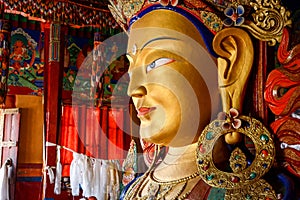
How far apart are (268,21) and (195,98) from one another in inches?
11.8

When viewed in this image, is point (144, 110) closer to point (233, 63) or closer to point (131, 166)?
point (233, 63)

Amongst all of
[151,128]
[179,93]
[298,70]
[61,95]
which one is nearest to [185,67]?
[179,93]

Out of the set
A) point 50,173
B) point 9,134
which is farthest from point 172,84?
point 9,134

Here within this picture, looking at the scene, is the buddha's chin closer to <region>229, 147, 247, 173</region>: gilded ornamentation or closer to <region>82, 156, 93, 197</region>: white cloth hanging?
<region>229, 147, 247, 173</region>: gilded ornamentation

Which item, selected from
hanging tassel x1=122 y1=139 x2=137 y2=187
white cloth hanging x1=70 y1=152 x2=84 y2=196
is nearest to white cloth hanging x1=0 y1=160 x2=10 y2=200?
white cloth hanging x1=70 y1=152 x2=84 y2=196

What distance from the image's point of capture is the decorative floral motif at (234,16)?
116 centimetres

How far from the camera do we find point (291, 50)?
3.63ft

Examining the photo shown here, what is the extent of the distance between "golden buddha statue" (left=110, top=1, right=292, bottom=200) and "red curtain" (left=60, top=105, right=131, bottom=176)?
169 inches

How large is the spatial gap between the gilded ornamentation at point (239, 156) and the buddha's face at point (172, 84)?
0.08 m

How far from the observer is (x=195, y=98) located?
1196mm

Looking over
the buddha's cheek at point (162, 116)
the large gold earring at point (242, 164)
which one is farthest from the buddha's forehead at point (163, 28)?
the large gold earring at point (242, 164)

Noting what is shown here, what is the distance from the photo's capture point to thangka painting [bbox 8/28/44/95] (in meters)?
5.36

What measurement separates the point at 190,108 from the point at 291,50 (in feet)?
1.06

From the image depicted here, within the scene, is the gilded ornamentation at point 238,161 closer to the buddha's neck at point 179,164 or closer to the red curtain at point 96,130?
the buddha's neck at point 179,164
